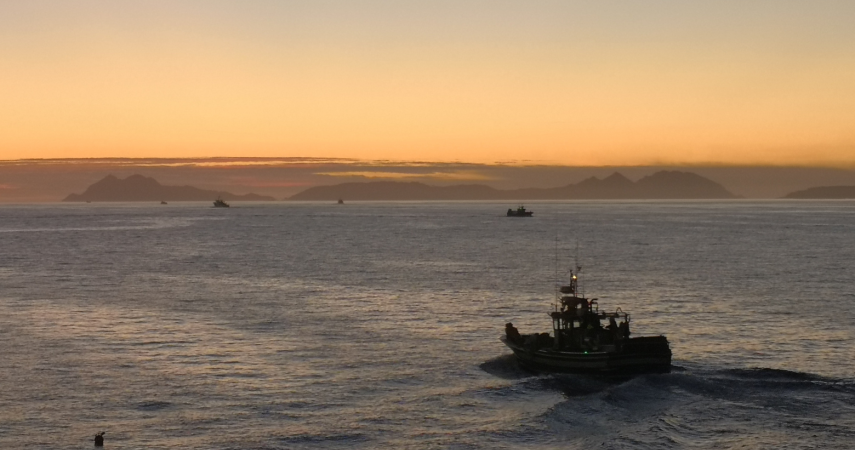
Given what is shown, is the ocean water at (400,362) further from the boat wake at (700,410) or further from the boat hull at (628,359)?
the boat hull at (628,359)

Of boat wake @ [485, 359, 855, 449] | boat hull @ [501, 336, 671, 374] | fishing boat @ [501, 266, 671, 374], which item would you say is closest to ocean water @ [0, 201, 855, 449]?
boat wake @ [485, 359, 855, 449]

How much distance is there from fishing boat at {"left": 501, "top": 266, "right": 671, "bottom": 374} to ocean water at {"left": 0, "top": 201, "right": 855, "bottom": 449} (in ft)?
2.74

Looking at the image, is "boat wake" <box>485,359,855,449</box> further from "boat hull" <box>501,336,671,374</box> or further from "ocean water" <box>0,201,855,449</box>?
"boat hull" <box>501,336,671,374</box>

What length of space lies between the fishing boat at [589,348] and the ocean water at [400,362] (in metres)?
0.83

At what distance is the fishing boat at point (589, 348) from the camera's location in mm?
44812

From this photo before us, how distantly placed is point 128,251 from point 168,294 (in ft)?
226

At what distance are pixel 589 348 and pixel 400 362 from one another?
11.3 metres

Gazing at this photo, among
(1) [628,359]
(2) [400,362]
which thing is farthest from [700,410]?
(2) [400,362]

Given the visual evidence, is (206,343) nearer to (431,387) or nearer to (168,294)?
(431,387)

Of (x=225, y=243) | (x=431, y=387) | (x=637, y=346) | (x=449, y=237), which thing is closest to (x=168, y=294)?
(x=431, y=387)

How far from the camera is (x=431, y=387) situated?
44156 millimetres

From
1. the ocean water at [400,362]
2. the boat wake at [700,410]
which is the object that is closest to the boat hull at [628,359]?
the boat wake at [700,410]

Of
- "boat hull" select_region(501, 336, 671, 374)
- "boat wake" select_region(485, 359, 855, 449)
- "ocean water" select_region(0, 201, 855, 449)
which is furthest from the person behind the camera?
"boat hull" select_region(501, 336, 671, 374)

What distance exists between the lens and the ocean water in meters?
36.7
